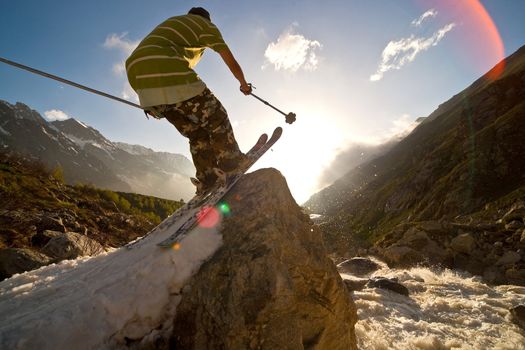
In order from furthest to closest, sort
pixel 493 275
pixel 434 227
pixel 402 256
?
pixel 434 227 < pixel 402 256 < pixel 493 275

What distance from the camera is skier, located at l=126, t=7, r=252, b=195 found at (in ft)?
19.6

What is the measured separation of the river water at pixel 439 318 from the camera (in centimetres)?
817

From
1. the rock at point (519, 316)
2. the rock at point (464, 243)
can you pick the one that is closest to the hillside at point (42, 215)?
the rock at point (519, 316)

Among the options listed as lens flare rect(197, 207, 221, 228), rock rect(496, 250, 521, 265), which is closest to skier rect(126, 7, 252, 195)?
lens flare rect(197, 207, 221, 228)

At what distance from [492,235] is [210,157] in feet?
82.0

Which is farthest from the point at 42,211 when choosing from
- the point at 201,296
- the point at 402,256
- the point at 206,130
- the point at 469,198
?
the point at 469,198

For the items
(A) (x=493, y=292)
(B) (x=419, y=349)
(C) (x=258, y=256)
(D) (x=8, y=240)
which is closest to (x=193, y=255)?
(C) (x=258, y=256)

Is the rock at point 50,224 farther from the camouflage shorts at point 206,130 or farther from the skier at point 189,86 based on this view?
the camouflage shorts at point 206,130

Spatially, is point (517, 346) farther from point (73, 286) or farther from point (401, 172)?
point (401, 172)

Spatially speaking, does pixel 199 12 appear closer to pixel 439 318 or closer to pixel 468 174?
pixel 439 318

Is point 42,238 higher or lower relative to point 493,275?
higher

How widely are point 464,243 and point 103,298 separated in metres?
24.1

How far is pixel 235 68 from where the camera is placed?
22.6 ft

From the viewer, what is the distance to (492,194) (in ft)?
197
